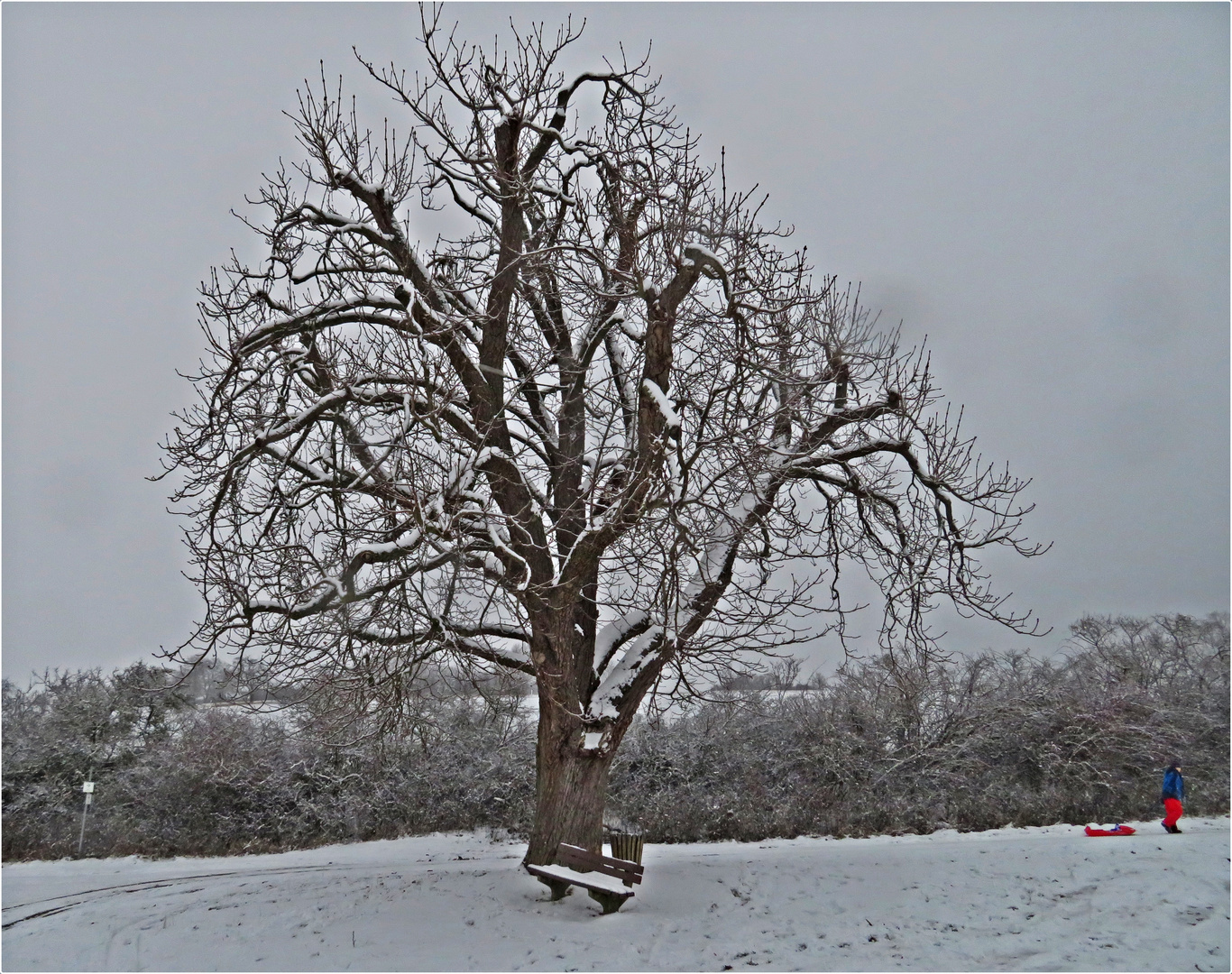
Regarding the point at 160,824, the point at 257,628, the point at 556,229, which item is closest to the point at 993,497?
the point at 556,229

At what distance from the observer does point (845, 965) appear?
6516 millimetres

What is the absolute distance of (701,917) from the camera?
7.46 m

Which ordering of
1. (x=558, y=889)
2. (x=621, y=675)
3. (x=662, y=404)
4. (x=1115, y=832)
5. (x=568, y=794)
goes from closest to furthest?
(x=662, y=404), (x=558, y=889), (x=568, y=794), (x=621, y=675), (x=1115, y=832)

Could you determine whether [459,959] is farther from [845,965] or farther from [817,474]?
[817,474]

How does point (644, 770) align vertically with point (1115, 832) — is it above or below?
above

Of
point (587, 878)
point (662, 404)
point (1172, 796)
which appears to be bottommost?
point (587, 878)

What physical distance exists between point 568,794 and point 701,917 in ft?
Result: 5.79

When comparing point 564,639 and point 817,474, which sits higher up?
point 817,474

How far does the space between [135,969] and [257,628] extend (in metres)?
2.96

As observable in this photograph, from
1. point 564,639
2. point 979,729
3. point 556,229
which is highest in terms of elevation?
point 556,229

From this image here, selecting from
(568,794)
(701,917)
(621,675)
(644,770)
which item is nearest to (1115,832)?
(644,770)

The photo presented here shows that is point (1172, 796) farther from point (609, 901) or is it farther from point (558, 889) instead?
point (558, 889)

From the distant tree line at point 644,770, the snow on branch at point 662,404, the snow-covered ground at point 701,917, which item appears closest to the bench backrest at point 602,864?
the snow-covered ground at point 701,917

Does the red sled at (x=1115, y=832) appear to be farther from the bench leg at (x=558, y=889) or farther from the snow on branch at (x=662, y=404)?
the snow on branch at (x=662, y=404)
